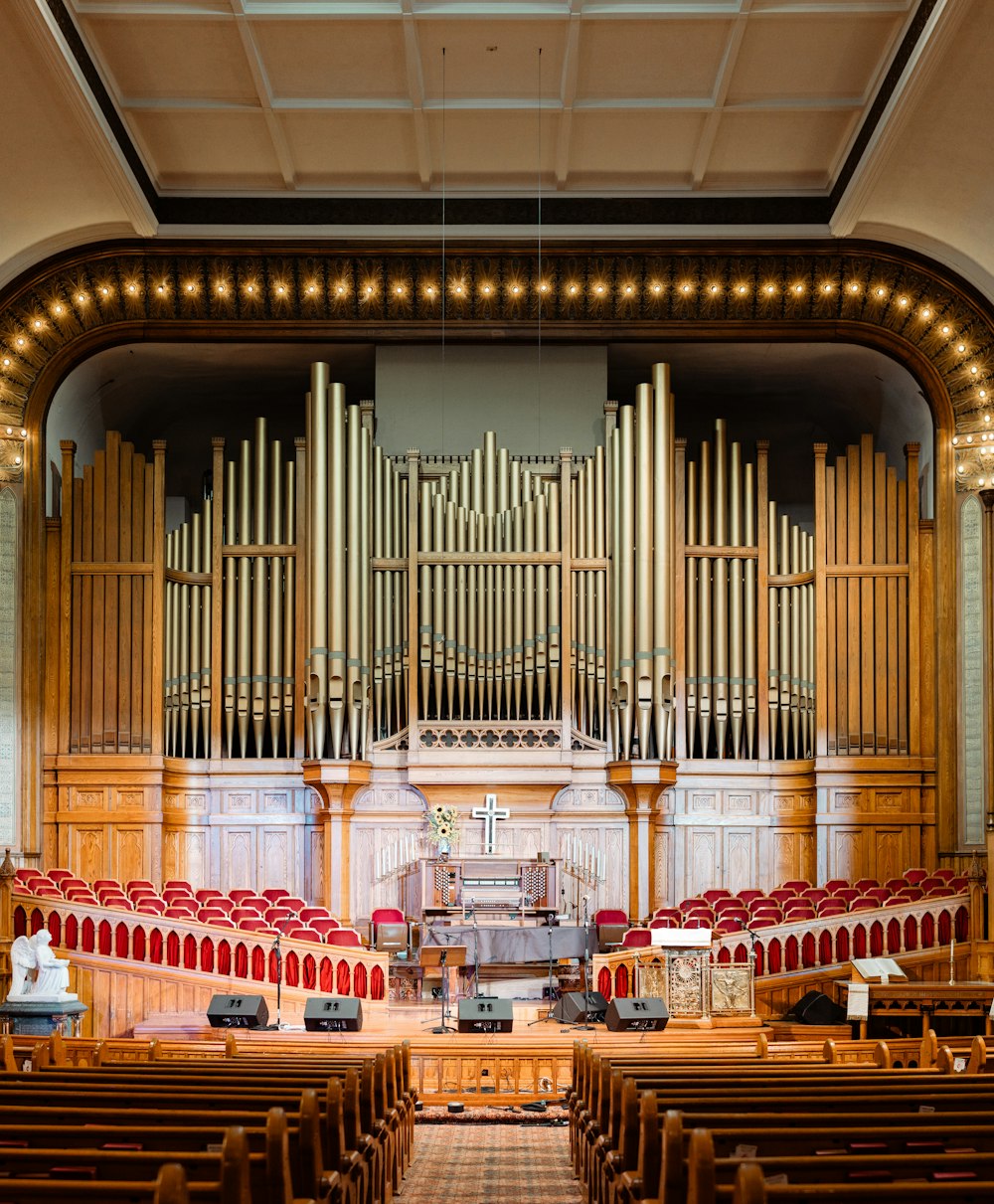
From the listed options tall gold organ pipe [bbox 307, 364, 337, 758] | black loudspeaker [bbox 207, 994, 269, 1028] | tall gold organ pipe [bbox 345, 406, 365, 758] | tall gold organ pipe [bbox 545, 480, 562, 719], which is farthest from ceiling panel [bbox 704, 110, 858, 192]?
black loudspeaker [bbox 207, 994, 269, 1028]

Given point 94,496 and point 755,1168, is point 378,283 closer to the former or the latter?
point 94,496

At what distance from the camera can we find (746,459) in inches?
752

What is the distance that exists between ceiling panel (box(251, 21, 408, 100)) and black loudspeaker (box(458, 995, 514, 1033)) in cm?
772

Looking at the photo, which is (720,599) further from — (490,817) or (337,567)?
(337,567)

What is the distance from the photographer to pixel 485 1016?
10.0 meters

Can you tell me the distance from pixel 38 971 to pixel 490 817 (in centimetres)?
565

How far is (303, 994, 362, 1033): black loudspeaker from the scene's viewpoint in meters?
10.4

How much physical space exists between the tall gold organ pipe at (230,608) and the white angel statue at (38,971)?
5741mm

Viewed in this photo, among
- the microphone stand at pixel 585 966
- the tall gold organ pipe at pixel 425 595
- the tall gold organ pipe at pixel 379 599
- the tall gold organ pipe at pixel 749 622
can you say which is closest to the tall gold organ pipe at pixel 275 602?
the tall gold organ pipe at pixel 379 599

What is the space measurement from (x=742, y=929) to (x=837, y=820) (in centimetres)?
306

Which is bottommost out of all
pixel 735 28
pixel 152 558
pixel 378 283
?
pixel 152 558

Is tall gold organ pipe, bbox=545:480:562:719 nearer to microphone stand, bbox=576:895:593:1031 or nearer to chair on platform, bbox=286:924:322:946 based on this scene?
microphone stand, bbox=576:895:593:1031

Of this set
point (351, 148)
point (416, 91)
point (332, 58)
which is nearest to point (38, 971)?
point (332, 58)

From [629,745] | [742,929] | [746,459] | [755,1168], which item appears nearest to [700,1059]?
[755,1168]
